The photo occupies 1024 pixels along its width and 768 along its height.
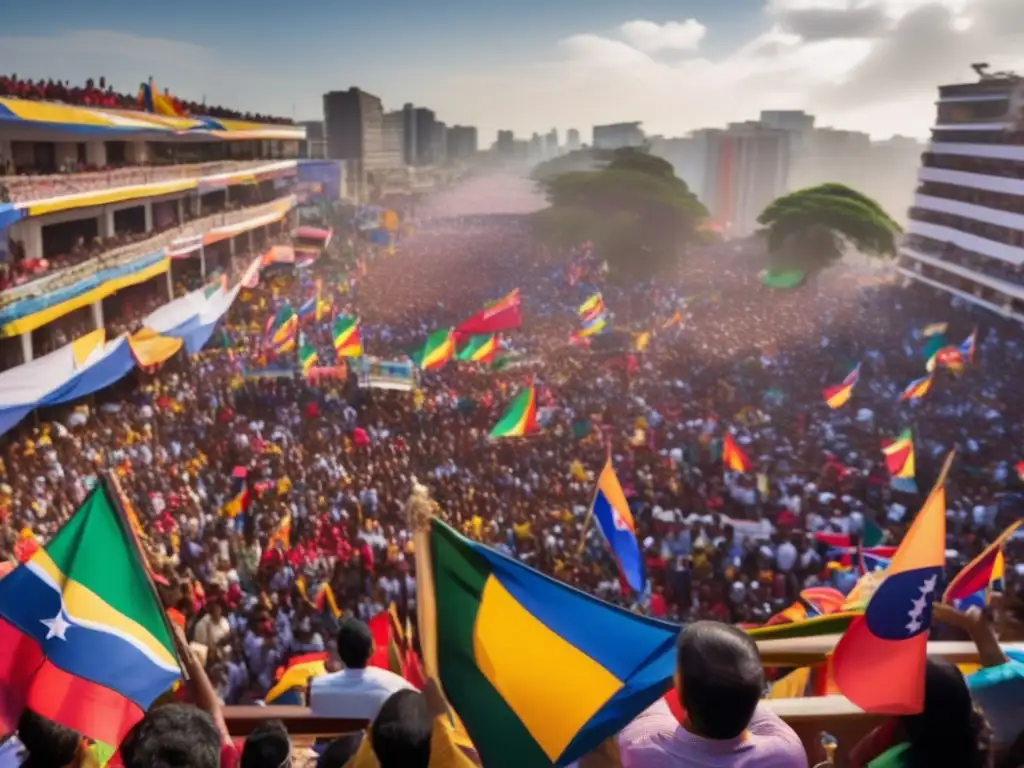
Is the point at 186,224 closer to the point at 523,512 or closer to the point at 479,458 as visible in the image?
the point at 479,458

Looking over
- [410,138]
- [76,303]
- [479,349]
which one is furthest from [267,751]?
[410,138]

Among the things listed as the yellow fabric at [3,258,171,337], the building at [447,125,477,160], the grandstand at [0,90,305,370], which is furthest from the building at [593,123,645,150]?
the yellow fabric at [3,258,171,337]

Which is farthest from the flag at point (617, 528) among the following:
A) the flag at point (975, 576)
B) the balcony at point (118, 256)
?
the balcony at point (118, 256)

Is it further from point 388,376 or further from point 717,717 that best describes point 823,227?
point 717,717

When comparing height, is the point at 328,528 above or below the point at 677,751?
below

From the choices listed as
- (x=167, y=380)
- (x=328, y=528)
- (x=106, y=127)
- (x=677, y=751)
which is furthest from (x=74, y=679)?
(x=106, y=127)

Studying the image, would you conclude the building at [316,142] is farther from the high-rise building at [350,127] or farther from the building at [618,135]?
the building at [618,135]
